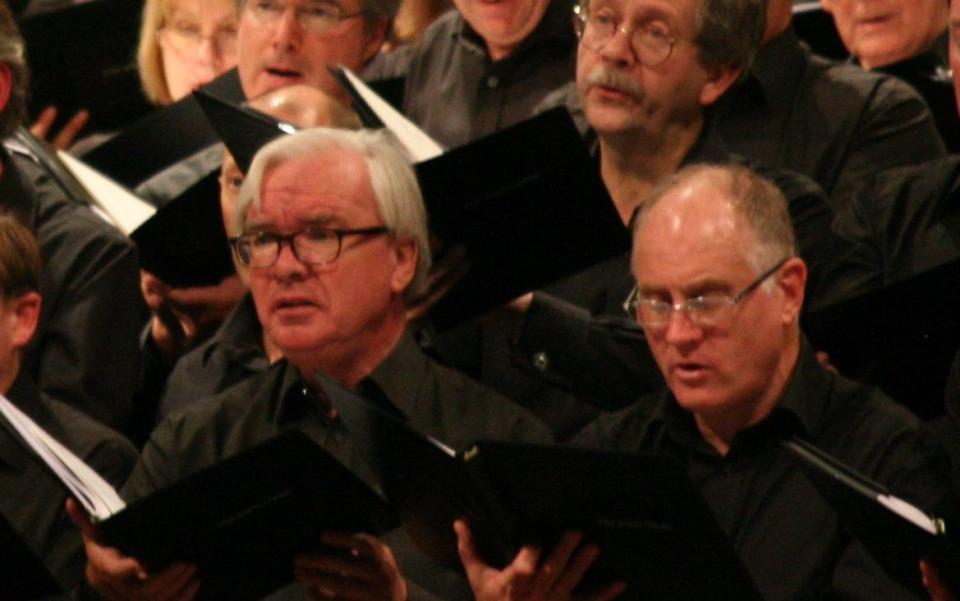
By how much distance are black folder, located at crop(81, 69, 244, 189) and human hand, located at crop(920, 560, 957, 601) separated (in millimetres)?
2638

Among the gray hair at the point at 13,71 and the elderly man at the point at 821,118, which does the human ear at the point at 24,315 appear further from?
the elderly man at the point at 821,118

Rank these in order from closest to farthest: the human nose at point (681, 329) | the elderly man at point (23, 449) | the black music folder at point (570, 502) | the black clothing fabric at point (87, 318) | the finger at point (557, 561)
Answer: the black music folder at point (570, 502)
the finger at point (557, 561)
the human nose at point (681, 329)
the elderly man at point (23, 449)
the black clothing fabric at point (87, 318)

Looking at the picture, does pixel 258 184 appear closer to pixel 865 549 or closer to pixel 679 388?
pixel 679 388

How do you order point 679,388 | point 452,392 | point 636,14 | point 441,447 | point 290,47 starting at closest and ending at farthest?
point 441,447, point 679,388, point 452,392, point 636,14, point 290,47

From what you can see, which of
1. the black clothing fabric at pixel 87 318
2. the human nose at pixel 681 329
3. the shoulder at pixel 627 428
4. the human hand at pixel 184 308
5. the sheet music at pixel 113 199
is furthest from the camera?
the human hand at pixel 184 308

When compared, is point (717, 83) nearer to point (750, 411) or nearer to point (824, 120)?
point (824, 120)

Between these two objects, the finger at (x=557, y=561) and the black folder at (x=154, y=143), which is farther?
the black folder at (x=154, y=143)

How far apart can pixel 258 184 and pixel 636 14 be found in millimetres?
821

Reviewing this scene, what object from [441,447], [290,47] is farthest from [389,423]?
[290,47]

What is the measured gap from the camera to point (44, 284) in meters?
4.48

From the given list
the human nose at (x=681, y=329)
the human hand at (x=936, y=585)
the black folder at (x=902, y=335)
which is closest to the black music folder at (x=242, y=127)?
the human nose at (x=681, y=329)

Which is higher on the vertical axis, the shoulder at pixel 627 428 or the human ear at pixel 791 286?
the human ear at pixel 791 286

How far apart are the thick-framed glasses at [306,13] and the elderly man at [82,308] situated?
608 millimetres

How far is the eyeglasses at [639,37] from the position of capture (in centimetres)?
434
